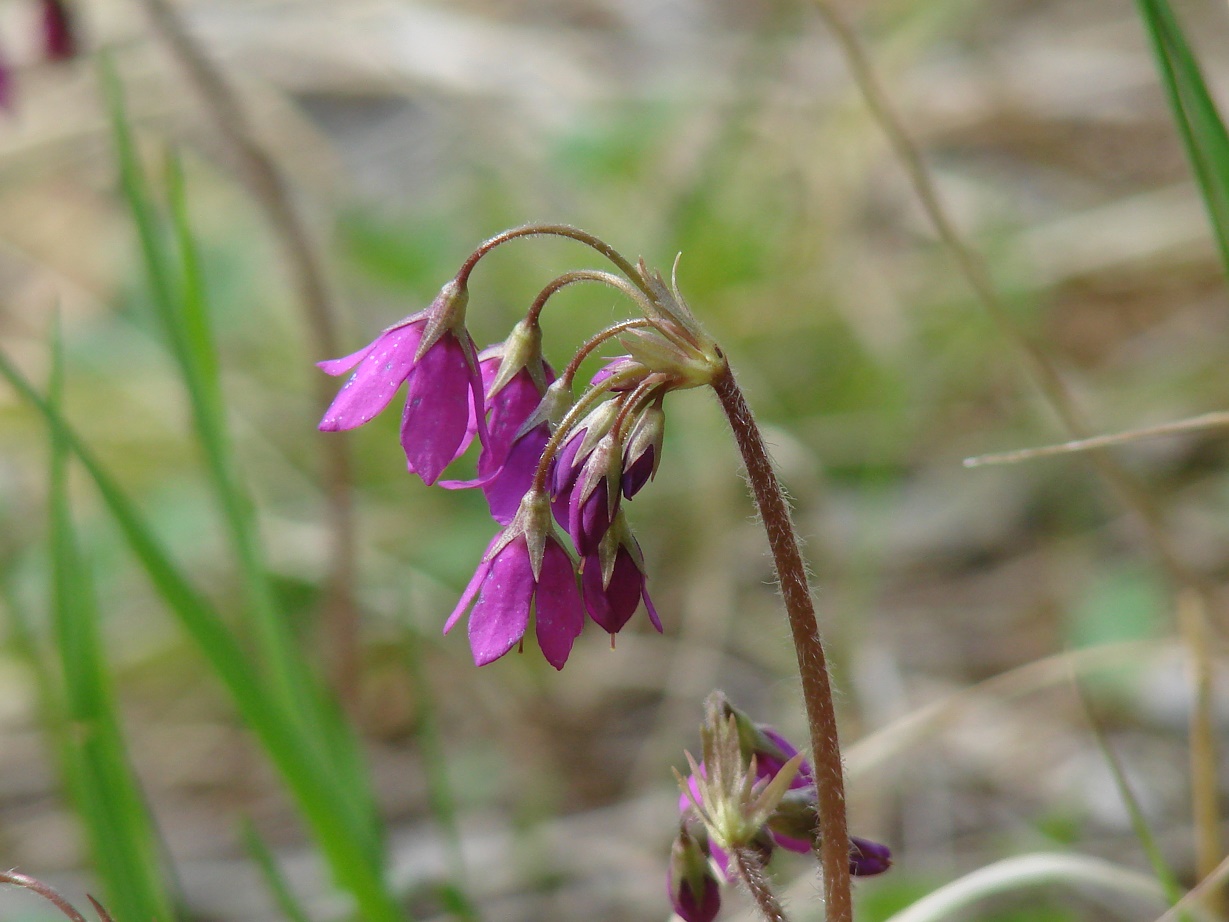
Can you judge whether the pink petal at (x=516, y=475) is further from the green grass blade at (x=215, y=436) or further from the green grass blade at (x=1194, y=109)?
the green grass blade at (x=1194, y=109)

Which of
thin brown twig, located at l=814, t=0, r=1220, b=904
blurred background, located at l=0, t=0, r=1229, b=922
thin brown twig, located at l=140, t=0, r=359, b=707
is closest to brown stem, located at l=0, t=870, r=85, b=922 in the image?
blurred background, located at l=0, t=0, r=1229, b=922

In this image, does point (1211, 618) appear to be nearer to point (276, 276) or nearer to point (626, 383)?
point (626, 383)

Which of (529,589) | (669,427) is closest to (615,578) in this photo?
(529,589)

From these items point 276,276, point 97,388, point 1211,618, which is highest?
point 276,276

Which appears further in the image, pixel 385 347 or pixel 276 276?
pixel 276 276

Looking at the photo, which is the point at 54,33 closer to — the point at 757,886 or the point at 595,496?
the point at 595,496

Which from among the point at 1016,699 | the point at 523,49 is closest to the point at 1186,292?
the point at 1016,699
